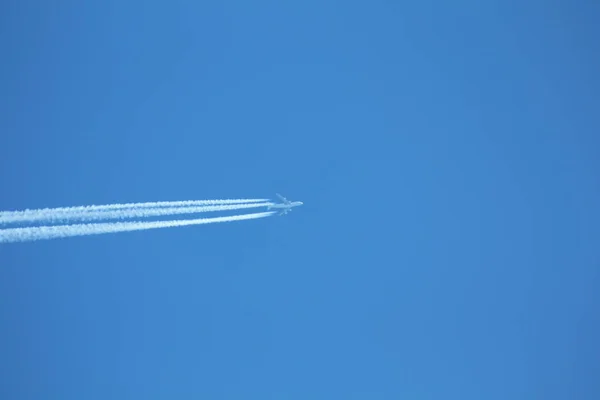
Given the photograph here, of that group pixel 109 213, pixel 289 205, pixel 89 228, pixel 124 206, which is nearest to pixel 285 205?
pixel 289 205

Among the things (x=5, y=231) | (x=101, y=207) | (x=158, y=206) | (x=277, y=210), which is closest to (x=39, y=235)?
(x=5, y=231)

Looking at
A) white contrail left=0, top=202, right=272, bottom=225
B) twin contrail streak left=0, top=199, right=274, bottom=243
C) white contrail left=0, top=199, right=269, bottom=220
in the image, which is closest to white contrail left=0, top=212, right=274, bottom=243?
twin contrail streak left=0, top=199, right=274, bottom=243

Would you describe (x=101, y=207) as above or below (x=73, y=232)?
above

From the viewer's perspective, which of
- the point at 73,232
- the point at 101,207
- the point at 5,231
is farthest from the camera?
the point at 101,207

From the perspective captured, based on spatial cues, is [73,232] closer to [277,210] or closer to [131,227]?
[131,227]

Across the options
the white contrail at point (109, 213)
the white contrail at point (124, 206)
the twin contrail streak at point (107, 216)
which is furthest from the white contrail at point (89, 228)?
the white contrail at point (124, 206)

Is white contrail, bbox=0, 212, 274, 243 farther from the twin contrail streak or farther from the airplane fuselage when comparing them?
the airplane fuselage

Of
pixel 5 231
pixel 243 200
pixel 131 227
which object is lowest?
pixel 5 231
